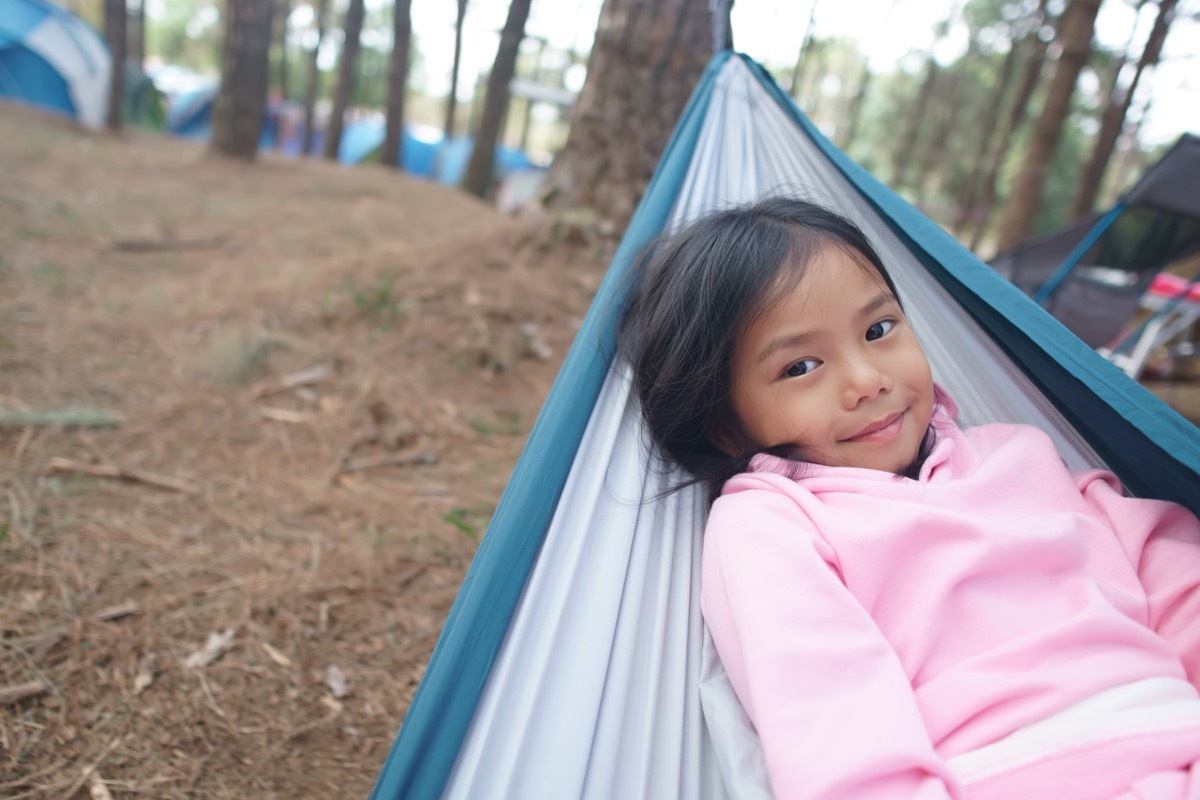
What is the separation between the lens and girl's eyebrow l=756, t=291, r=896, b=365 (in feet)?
3.32

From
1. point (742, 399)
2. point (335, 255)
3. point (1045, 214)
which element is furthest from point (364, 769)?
point (1045, 214)

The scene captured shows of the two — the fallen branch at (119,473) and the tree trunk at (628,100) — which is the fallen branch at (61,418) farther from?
the tree trunk at (628,100)

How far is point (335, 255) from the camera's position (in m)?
4.43

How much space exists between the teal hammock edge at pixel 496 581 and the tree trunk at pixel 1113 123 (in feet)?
21.4


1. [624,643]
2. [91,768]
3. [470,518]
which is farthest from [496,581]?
[470,518]

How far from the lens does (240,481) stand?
6.67ft

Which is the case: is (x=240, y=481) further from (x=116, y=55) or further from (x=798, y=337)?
(x=116, y=55)

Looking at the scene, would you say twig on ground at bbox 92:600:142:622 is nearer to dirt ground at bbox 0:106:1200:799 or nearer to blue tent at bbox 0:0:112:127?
dirt ground at bbox 0:106:1200:799

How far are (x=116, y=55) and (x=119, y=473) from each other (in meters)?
8.49

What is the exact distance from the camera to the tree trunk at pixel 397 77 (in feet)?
29.0

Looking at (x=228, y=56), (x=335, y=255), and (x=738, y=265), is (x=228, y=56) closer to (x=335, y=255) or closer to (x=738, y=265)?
(x=335, y=255)

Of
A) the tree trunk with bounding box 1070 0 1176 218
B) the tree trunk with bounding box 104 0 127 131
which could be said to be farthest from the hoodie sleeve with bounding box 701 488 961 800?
the tree trunk with bounding box 104 0 127 131

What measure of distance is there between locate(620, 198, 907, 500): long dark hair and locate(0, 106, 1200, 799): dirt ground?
0.77 meters

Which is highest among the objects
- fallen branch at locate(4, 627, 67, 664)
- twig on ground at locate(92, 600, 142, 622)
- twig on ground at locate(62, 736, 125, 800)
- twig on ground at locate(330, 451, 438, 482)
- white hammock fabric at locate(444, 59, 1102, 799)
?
white hammock fabric at locate(444, 59, 1102, 799)
